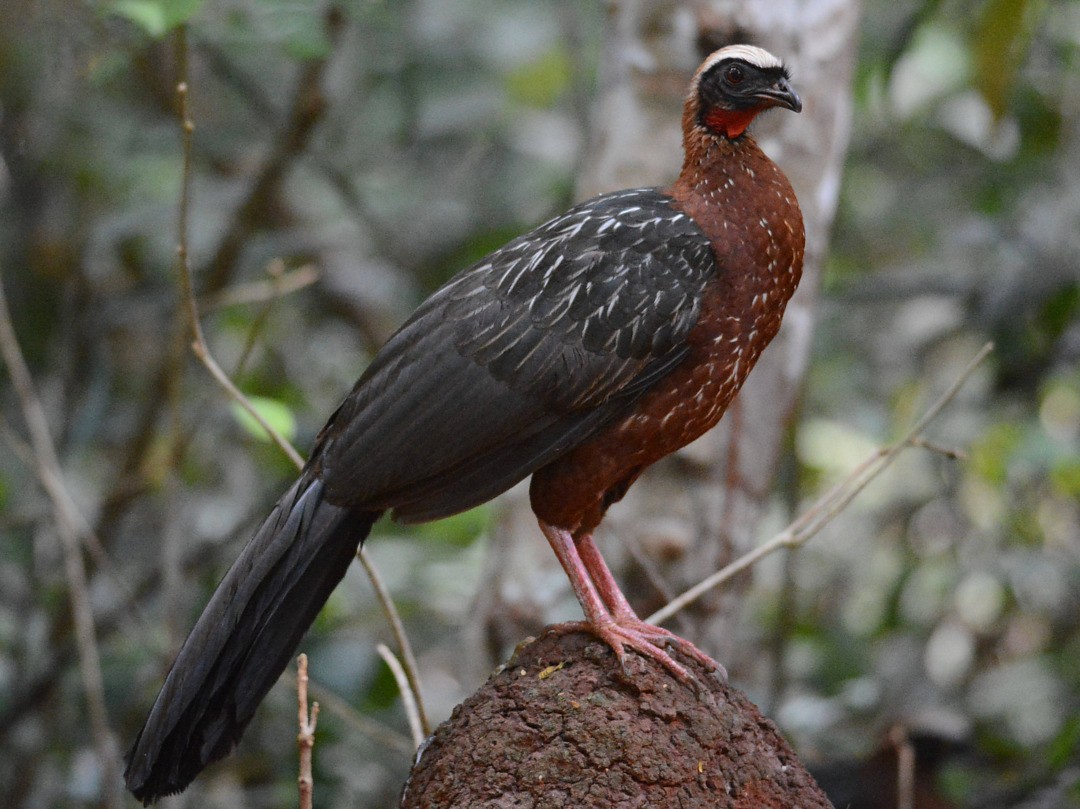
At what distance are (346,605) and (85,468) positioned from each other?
2.33 m

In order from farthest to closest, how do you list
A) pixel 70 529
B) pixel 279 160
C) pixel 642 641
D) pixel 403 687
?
pixel 279 160 < pixel 70 529 < pixel 403 687 < pixel 642 641

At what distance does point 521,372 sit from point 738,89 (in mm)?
873

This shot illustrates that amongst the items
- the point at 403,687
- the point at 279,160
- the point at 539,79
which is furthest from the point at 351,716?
the point at 539,79

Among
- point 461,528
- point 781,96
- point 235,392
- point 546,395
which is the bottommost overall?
point 546,395

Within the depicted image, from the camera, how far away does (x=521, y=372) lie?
301 centimetres

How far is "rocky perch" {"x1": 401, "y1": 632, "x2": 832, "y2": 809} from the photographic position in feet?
8.43

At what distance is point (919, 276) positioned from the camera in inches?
237

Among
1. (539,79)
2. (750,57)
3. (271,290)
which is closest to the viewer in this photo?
(750,57)

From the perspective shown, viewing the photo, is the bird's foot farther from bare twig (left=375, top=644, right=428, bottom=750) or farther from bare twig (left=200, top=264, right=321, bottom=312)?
bare twig (left=200, top=264, right=321, bottom=312)

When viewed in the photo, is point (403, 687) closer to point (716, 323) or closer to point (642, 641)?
point (642, 641)

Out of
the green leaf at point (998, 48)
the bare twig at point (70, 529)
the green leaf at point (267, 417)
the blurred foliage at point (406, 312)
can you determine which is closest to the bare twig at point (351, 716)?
the blurred foliage at point (406, 312)

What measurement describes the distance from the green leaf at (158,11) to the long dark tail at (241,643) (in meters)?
1.68

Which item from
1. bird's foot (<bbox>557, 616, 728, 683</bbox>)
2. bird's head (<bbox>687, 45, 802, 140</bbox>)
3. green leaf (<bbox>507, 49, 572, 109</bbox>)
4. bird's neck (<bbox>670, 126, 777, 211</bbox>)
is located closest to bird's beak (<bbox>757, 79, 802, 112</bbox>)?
bird's head (<bbox>687, 45, 802, 140</bbox>)

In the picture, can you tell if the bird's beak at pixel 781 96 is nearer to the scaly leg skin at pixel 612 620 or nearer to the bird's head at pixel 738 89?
the bird's head at pixel 738 89
